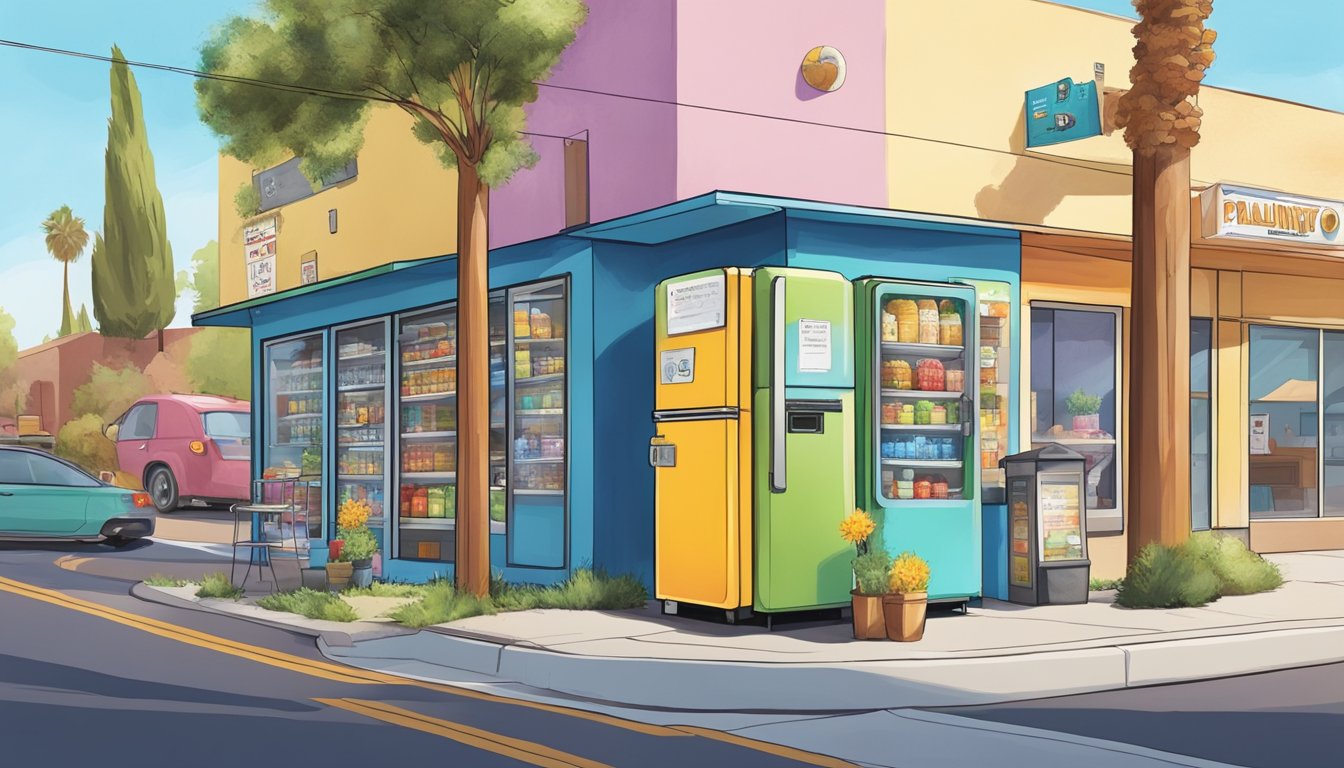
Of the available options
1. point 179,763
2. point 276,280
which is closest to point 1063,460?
point 179,763

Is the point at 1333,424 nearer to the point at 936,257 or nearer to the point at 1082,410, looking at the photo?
the point at 1082,410

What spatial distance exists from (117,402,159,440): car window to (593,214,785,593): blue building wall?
15.9 meters

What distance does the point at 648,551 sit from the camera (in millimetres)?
14023

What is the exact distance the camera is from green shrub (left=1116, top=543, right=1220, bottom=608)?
42.1 feet

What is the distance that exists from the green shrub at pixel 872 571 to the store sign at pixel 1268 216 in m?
6.74

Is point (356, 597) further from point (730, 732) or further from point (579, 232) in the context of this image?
point (730, 732)

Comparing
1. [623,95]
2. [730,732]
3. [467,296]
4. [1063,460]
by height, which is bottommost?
[730,732]

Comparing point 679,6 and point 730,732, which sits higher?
point 679,6

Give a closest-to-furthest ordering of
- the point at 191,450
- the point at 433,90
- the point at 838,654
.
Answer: the point at 838,654 → the point at 433,90 → the point at 191,450

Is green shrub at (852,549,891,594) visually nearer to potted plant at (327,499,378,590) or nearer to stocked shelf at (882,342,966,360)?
stocked shelf at (882,342,966,360)

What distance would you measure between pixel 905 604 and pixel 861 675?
5.34ft

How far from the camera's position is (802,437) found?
11797 mm

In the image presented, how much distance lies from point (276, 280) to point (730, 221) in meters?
11.1

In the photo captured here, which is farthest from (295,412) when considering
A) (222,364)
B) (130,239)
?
(130,239)
